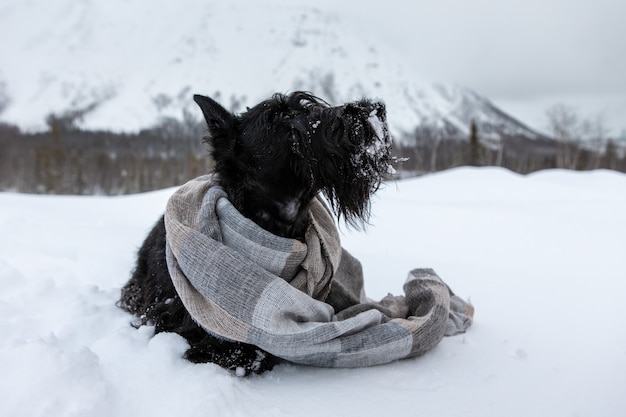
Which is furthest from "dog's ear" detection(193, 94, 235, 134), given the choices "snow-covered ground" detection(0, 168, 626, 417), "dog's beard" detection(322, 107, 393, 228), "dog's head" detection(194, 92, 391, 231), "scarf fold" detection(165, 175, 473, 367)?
"snow-covered ground" detection(0, 168, 626, 417)

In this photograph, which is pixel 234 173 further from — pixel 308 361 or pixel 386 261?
pixel 386 261

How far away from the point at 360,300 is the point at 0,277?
9.45 ft

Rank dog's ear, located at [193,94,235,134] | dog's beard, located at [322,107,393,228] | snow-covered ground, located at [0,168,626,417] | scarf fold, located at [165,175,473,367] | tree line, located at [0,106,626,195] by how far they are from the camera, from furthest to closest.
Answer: tree line, located at [0,106,626,195] → dog's ear, located at [193,94,235,134] → dog's beard, located at [322,107,393,228] → scarf fold, located at [165,175,473,367] → snow-covered ground, located at [0,168,626,417]

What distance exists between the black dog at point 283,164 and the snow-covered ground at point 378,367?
0.21 m

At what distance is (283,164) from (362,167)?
1.63 ft

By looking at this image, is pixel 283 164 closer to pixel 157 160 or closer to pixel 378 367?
pixel 378 367

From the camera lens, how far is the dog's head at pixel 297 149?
8.43 ft

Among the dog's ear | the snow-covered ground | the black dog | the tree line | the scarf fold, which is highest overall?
the dog's ear

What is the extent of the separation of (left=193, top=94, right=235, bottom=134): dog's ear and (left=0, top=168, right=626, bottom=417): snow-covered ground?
1244 millimetres

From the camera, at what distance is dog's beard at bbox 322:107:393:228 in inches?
99.7

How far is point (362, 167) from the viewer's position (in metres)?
2.65

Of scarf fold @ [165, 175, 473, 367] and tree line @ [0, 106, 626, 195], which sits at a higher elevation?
scarf fold @ [165, 175, 473, 367]

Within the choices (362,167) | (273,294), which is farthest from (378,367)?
(362,167)

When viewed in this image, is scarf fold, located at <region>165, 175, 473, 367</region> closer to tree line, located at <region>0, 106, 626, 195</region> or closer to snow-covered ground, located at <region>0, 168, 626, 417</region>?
snow-covered ground, located at <region>0, 168, 626, 417</region>
